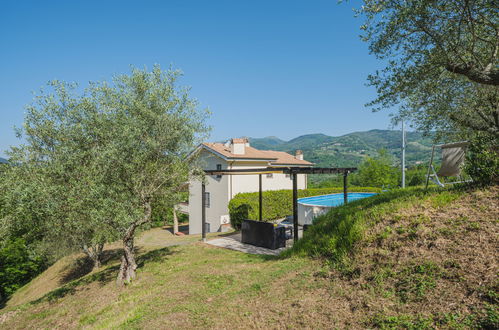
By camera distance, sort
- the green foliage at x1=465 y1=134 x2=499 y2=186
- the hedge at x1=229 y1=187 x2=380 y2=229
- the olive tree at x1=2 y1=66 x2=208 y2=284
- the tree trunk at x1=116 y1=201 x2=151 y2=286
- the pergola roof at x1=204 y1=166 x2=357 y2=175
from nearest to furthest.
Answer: the green foliage at x1=465 y1=134 x2=499 y2=186 → the olive tree at x1=2 y1=66 x2=208 y2=284 → the tree trunk at x1=116 y1=201 x2=151 y2=286 → the pergola roof at x1=204 y1=166 x2=357 y2=175 → the hedge at x1=229 y1=187 x2=380 y2=229

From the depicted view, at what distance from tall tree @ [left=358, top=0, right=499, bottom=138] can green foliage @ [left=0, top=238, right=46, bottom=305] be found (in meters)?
29.9

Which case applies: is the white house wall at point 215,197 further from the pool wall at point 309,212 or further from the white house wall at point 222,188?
the pool wall at point 309,212

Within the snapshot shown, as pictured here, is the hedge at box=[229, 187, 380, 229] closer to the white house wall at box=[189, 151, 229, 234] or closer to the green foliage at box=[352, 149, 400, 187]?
the white house wall at box=[189, 151, 229, 234]

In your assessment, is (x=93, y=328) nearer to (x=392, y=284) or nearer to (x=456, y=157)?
(x=392, y=284)

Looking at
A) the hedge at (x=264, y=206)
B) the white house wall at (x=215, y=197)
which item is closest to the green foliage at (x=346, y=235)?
the hedge at (x=264, y=206)

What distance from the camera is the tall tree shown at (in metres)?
6.27

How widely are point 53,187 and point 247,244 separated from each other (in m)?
8.01

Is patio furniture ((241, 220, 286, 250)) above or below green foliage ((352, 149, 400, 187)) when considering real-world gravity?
below

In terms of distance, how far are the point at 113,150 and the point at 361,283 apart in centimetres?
693

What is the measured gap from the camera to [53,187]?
7.36m

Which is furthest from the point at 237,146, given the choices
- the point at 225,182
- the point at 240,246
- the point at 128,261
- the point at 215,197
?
the point at 128,261

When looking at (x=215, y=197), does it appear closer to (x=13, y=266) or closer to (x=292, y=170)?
(x=292, y=170)

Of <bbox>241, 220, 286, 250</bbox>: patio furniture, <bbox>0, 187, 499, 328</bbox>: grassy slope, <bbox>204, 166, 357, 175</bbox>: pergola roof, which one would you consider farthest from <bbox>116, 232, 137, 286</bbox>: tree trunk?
<bbox>241, 220, 286, 250</bbox>: patio furniture

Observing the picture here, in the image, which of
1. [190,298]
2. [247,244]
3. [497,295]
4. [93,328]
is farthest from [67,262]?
[497,295]
